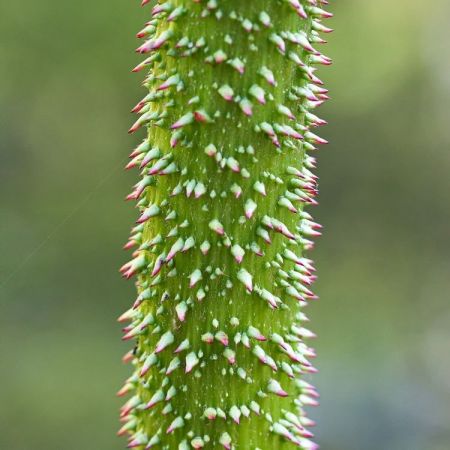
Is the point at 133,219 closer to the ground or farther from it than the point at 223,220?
closer to the ground

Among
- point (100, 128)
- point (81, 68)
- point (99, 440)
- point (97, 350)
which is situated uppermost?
point (81, 68)

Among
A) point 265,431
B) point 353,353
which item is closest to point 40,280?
point 353,353

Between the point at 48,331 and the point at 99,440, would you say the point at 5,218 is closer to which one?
the point at 48,331

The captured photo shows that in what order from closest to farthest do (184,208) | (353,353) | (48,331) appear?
(184,208), (48,331), (353,353)

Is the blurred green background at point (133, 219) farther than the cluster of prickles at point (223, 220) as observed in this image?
→ Yes
